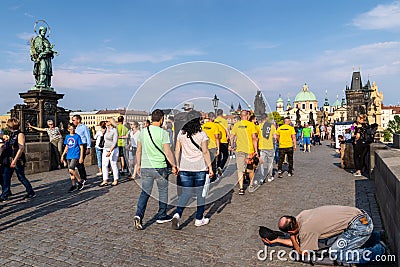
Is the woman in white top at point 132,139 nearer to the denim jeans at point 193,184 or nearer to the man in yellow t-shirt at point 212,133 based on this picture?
the man in yellow t-shirt at point 212,133

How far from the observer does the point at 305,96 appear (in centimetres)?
16575

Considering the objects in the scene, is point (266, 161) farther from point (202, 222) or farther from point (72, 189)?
point (72, 189)

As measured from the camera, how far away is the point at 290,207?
7156 mm

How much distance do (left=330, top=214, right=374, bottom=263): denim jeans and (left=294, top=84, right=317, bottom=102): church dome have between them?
16787cm

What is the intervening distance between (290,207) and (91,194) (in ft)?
15.1

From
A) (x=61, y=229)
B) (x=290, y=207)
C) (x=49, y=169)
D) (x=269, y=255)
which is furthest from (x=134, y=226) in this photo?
(x=49, y=169)

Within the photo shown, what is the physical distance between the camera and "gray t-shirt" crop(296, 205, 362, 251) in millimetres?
4223

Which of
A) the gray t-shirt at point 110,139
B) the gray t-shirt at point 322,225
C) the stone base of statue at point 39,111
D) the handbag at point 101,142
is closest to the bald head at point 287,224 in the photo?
the gray t-shirt at point 322,225

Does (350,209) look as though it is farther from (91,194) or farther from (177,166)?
(91,194)

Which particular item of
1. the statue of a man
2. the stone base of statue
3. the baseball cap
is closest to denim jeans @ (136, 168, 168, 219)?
the baseball cap

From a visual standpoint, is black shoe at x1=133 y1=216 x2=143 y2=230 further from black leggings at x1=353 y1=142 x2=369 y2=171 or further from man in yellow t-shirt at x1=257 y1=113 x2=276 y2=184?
black leggings at x1=353 y1=142 x2=369 y2=171

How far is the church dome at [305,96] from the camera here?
165m

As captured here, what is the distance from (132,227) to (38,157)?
847 cm

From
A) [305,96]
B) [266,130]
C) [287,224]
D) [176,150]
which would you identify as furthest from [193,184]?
[305,96]
